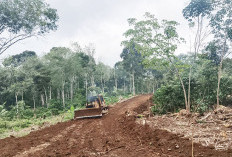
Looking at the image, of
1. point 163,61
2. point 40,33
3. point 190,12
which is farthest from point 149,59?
point 40,33

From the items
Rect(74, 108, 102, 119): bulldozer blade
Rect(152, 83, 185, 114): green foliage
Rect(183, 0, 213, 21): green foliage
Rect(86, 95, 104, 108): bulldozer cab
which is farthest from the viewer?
Rect(86, 95, 104, 108): bulldozer cab

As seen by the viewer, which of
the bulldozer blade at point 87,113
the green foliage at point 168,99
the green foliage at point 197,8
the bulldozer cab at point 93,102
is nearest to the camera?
the green foliage at point 197,8

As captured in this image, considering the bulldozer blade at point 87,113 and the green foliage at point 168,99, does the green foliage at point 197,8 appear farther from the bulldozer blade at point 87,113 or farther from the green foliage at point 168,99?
the bulldozer blade at point 87,113

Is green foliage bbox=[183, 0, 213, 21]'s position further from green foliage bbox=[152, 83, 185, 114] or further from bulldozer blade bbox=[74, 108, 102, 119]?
bulldozer blade bbox=[74, 108, 102, 119]

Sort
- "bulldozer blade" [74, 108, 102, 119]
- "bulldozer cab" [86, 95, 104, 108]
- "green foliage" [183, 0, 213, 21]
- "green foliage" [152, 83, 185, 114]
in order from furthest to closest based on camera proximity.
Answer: "bulldozer cab" [86, 95, 104, 108] → "bulldozer blade" [74, 108, 102, 119] → "green foliage" [152, 83, 185, 114] → "green foliage" [183, 0, 213, 21]

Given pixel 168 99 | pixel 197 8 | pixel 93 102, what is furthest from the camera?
pixel 93 102

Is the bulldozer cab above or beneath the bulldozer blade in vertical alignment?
above

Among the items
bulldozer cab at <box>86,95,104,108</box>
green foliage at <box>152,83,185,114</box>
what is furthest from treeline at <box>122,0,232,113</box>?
bulldozer cab at <box>86,95,104,108</box>

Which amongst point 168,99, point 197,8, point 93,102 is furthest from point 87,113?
point 197,8

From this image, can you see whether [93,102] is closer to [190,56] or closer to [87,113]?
[87,113]

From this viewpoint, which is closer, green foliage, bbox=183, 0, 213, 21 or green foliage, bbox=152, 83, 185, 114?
green foliage, bbox=183, 0, 213, 21

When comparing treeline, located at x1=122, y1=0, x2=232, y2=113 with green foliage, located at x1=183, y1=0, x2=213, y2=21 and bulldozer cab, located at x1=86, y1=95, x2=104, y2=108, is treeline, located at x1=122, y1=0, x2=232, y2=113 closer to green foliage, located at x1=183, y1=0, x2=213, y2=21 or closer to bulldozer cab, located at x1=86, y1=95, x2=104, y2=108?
green foliage, located at x1=183, y1=0, x2=213, y2=21

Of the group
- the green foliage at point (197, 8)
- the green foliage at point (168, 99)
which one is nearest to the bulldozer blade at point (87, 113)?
the green foliage at point (168, 99)

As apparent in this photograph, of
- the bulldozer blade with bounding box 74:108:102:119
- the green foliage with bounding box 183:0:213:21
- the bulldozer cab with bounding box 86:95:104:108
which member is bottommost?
the bulldozer blade with bounding box 74:108:102:119
